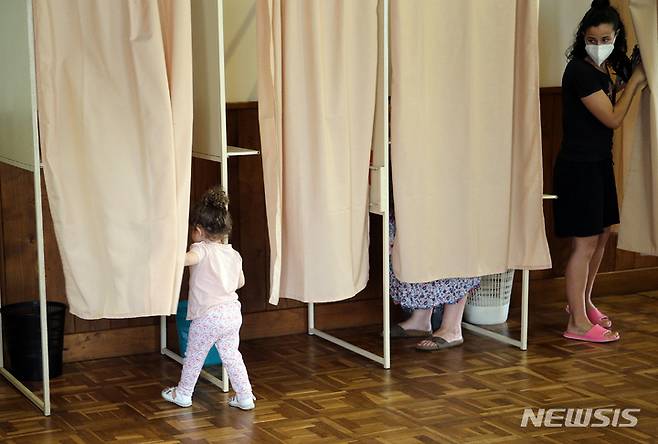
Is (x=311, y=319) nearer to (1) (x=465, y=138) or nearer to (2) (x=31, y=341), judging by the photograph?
(1) (x=465, y=138)

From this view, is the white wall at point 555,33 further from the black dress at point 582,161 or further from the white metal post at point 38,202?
the white metal post at point 38,202

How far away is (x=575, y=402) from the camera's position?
3855 millimetres

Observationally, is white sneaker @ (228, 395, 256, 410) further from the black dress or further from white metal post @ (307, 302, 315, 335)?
the black dress

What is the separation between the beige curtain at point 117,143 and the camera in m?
3.58

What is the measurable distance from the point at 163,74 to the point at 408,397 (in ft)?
4.75

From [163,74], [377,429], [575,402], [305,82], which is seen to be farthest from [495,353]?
[163,74]

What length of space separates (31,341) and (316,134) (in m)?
1.33

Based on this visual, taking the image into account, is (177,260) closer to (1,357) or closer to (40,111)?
Result: (40,111)

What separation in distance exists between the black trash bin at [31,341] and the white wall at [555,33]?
2630mm

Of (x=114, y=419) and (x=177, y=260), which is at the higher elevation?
(x=177, y=260)

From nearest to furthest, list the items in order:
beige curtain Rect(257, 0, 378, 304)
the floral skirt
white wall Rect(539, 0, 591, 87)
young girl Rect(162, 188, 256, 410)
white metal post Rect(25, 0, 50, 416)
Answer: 1. white metal post Rect(25, 0, 50, 416)
2. young girl Rect(162, 188, 256, 410)
3. beige curtain Rect(257, 0, 378, 304)
4. the floral skirt
5. white wall Rect(539, 0, 591, 87)

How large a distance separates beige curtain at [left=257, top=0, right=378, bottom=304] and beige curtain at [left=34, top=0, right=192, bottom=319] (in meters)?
0.35

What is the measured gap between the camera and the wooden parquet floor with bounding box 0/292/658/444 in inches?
139

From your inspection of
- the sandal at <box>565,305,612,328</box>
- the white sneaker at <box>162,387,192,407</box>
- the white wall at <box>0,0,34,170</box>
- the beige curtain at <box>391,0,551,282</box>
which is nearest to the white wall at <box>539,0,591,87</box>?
the beige curtain at <box>391,0,551,282</box>
